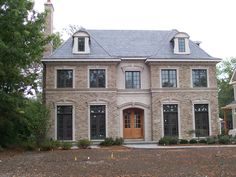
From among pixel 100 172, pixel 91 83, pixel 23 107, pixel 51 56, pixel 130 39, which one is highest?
pixel 130 39

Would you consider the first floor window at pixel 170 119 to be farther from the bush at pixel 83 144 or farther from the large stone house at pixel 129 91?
the bush at pixel 83 144

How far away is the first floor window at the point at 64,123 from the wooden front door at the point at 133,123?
14.1 ft

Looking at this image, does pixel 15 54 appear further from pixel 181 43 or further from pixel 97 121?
pixel 181 43

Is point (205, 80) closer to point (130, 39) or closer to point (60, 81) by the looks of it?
point (130, 39)

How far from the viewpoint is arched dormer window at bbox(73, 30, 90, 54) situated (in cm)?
2841

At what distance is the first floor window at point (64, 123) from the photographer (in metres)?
27.4

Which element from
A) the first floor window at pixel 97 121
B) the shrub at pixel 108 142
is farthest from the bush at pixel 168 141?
the first floor window at pixel 97 121

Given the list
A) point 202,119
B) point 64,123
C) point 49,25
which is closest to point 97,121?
point 64,123

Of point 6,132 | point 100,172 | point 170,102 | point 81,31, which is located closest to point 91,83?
point 81,31

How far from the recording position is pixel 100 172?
10.8m

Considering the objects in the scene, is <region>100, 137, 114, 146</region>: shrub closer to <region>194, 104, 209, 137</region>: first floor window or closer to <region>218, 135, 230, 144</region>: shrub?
<region>194, 104, 209, 137</region>: first floor window

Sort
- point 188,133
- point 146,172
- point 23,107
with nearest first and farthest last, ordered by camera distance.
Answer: point 146,172 < point 23,107 < point 188,133

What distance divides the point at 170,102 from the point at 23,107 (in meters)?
11.5

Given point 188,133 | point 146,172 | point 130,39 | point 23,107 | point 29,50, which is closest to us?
point 146,172
